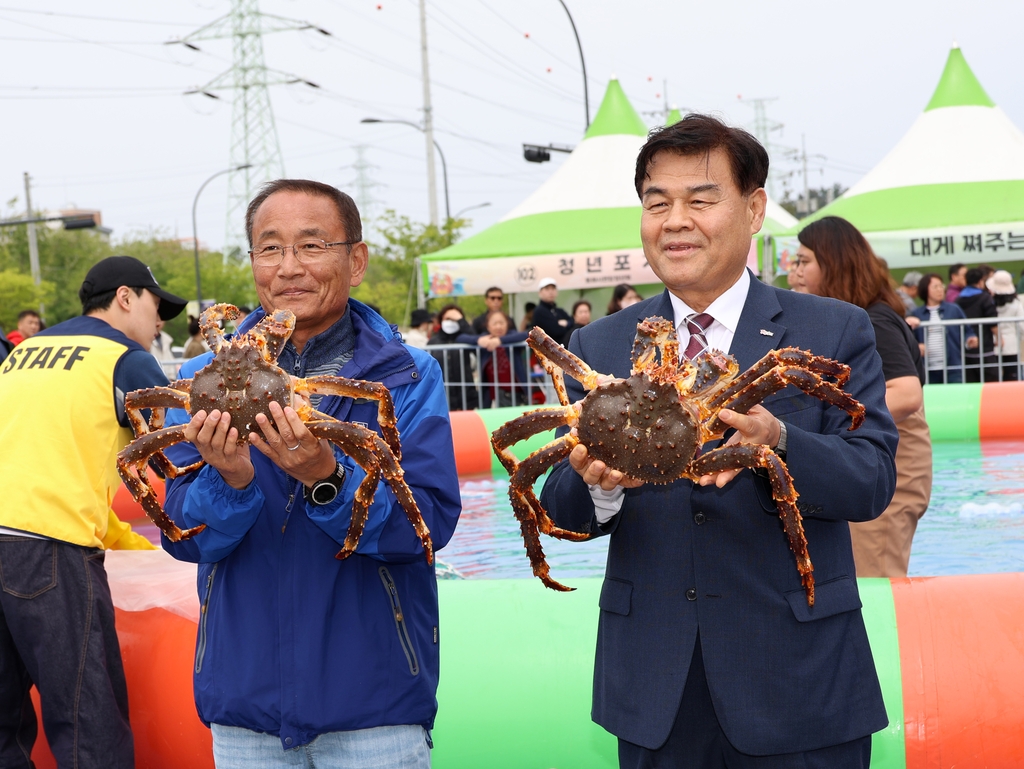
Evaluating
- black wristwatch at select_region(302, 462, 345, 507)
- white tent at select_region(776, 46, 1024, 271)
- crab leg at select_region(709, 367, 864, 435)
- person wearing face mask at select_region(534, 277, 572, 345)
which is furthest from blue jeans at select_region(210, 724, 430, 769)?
white tent at select_region(776, 46, 1024, 271)

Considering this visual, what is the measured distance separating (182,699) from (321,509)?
230cm

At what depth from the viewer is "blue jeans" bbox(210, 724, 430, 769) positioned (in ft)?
8.61

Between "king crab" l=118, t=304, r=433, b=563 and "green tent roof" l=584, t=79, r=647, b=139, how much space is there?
17.0 m

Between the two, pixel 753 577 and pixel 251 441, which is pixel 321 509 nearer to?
pixel 251 441

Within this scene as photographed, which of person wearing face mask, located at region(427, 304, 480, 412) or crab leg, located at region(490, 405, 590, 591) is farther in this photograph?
person wearing face mask, located at region(427, 304, 480, 412)

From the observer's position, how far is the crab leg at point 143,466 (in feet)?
8.93

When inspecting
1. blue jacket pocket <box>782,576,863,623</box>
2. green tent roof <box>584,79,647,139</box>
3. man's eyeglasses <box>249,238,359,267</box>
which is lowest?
blue jacket pocket <box>782,576,863,623</box>

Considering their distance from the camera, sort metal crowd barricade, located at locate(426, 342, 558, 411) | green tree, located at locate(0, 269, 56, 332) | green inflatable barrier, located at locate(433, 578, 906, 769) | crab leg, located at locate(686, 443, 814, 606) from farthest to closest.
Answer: green tree, located at locate(0, 269, 56, 332), metal crowd barricade, located at locate(426, 342, 558, 411), green inflatable barrier, located at locate(433, 578, 906, 769), crab leg, located at locate(686, 443, 814, 606)

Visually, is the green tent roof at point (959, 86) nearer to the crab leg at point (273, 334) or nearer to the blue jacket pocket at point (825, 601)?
the blue jacket pocket at point (825, 601)

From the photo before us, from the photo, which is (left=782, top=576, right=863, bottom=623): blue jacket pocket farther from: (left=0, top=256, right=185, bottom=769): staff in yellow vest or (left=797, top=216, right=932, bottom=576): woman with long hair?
(left=0, top=256, right=185, bottom=769): staff in yellow vest

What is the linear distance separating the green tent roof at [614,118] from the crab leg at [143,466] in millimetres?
16980

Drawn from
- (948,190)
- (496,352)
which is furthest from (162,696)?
(948,190)

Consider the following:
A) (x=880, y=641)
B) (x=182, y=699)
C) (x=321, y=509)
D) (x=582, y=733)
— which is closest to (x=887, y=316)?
(x=880, y=641)

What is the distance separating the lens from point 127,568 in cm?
493
